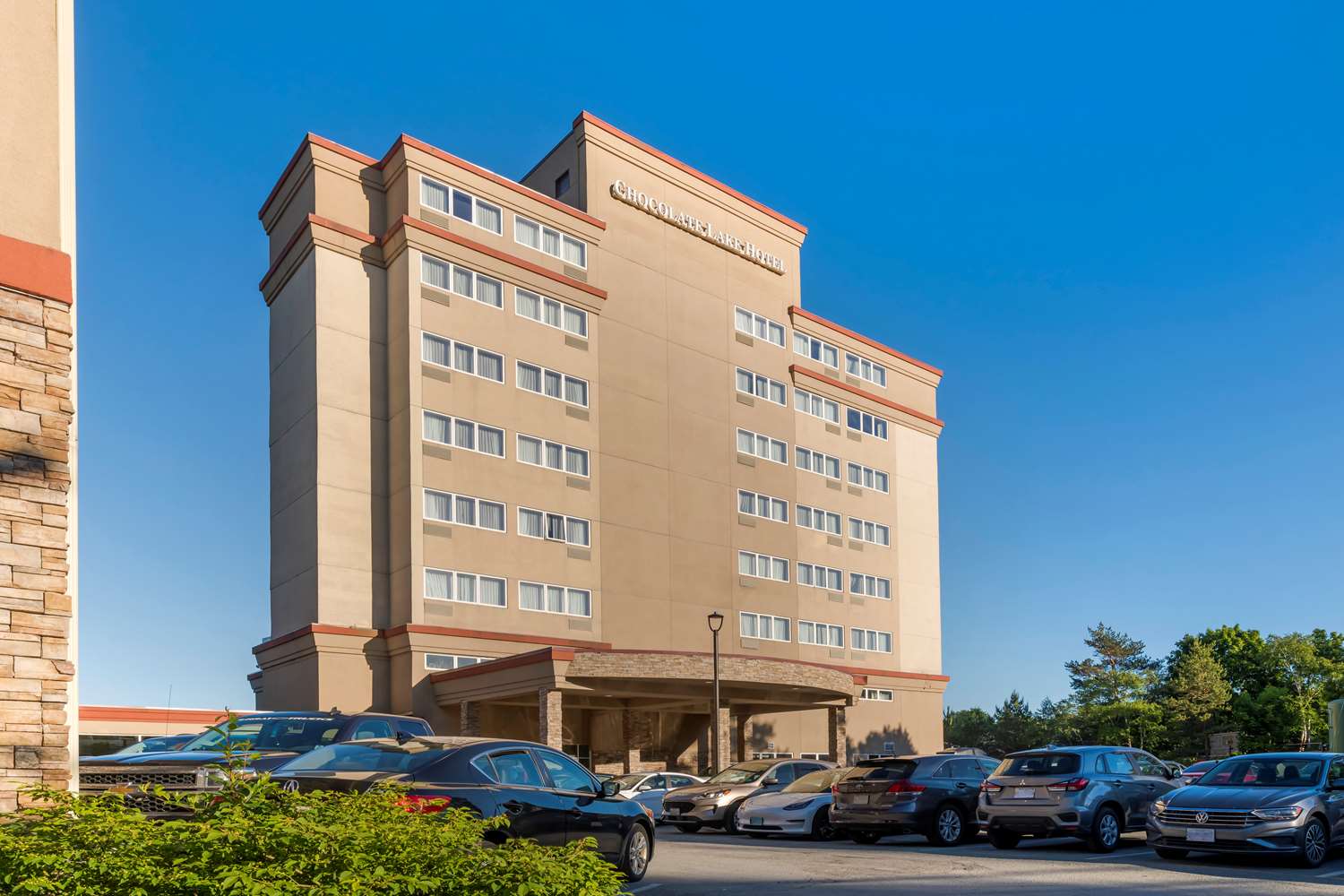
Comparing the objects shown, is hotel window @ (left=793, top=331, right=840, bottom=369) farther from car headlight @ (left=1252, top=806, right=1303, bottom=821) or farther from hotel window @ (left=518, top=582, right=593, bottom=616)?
car headlight @ (left=1252, top=806, right=1303, bottom=821)

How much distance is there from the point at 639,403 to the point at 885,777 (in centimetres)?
2794

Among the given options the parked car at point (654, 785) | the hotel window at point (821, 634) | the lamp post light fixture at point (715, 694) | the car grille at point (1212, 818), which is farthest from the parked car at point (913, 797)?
the hotel window at point (821, 634)

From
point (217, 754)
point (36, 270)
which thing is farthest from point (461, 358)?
point (36, 270)

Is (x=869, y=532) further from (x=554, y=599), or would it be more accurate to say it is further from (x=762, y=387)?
(x=554, y=599)

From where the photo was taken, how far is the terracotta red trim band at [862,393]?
5494cm

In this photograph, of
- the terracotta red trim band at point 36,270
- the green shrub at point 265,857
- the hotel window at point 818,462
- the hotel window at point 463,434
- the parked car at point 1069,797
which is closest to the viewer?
the green shrub at point 265,857

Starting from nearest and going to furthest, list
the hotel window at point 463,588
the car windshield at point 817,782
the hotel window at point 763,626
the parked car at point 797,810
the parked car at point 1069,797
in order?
1. the parked car at point 1069,797
2. the parked car at point 797,810
3. the car windshield at point 817,782
4. the hotel window at point 463,588
5. the hotel window at point 763,626

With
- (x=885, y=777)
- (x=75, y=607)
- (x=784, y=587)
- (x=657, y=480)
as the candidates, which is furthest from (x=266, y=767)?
(x=784, y=587)

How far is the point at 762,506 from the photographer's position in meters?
52.0

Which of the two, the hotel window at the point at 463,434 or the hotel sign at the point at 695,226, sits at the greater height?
the hotel sign at the point at 695,226

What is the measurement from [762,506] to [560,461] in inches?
436

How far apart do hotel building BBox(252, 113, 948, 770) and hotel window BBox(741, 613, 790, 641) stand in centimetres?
10

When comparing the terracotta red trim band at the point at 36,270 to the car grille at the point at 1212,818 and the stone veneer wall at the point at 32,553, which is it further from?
the car grille at the point at 1212,818

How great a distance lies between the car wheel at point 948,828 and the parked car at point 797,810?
2150mm
